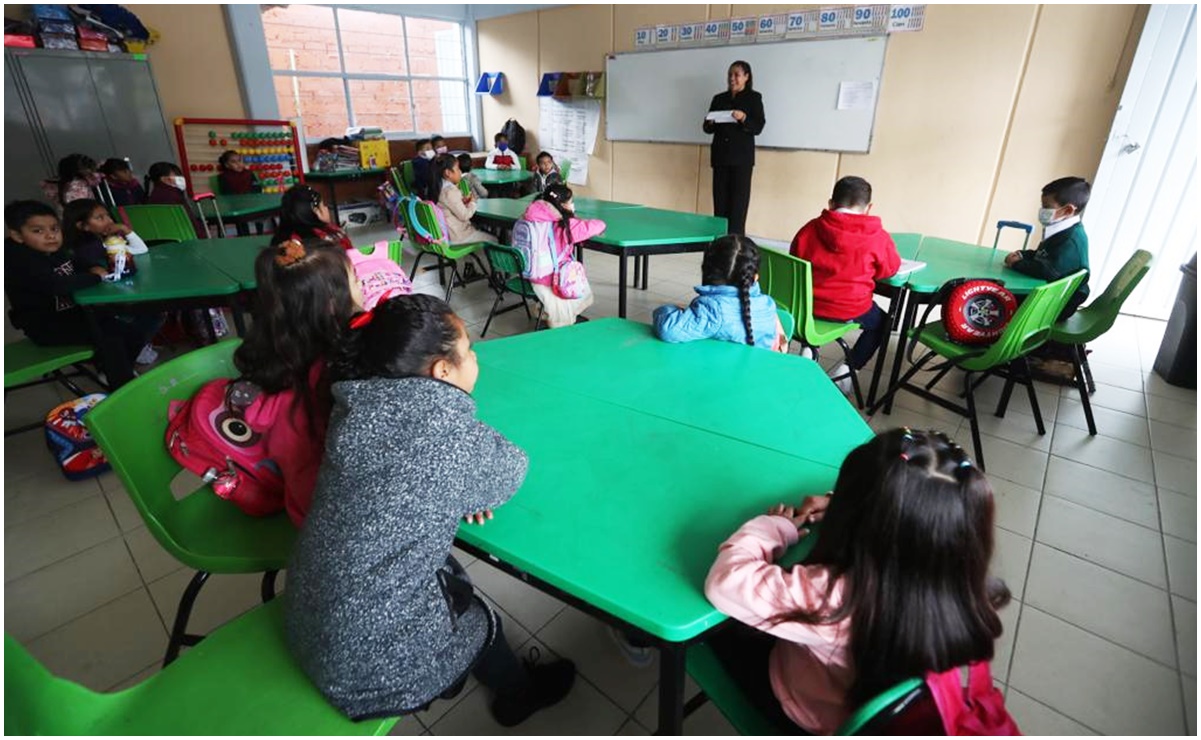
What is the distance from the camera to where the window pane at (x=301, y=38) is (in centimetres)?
645

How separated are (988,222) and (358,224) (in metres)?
6.63

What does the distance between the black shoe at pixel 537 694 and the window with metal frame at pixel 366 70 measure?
7.15 meters

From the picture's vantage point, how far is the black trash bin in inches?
122

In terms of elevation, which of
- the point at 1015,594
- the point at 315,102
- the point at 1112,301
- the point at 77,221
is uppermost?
the point at 315,102

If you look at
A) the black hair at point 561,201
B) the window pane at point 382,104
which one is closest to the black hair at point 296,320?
the black hair at point 561,201

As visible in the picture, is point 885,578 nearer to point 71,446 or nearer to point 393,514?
point 393,514

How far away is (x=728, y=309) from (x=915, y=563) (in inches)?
43.6

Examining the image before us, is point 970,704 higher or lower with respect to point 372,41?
lower

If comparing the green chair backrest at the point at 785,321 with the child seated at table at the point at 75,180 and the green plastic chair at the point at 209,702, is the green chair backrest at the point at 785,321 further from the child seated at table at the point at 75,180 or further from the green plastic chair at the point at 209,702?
the child seated at table at the point at 75,180

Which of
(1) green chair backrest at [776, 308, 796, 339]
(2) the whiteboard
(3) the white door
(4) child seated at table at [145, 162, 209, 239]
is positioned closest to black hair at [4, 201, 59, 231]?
(4) child seated at table at [145, 162, 209, 239]

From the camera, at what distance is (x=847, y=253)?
2551 mm

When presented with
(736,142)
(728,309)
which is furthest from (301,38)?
(728,309)

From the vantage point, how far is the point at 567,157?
754 cm

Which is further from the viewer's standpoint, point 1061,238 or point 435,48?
point 435,48
